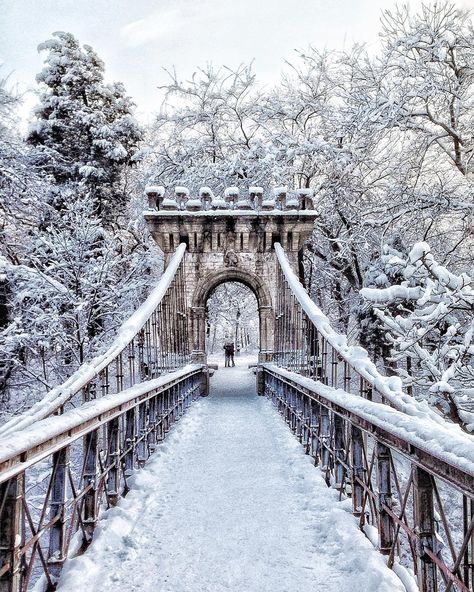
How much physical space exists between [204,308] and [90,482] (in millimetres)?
11331

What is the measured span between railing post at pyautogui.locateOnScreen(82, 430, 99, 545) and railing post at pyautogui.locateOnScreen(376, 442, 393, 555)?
1783mm

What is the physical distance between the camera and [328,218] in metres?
17.3

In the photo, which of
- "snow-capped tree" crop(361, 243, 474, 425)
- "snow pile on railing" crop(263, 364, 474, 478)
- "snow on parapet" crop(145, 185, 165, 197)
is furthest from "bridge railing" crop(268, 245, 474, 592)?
"snow on parapet" crop(145, 185, 165, 197)

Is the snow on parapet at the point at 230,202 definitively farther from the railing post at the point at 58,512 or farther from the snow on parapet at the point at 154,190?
the railing post at the point at 58,512

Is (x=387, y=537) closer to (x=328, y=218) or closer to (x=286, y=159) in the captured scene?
(x=286, y=159)

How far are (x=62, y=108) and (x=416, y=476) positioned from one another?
59.2 ft

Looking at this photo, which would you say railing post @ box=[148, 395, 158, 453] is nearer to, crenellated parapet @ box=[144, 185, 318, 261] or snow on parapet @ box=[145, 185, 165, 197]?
crenellated parapet @ box=[144, 185, 318, 261]

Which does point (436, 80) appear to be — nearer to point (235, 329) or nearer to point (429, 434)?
point (429, 434)

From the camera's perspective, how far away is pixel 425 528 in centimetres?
228

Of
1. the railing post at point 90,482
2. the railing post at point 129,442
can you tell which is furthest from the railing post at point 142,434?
the railing post at point 90,482

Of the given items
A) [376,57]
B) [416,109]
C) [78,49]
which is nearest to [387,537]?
[416,109]

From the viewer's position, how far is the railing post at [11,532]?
2.08 metres

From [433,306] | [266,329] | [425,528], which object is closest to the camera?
[425,528]

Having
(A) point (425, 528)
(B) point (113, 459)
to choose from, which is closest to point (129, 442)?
(B) point (113, 459)
